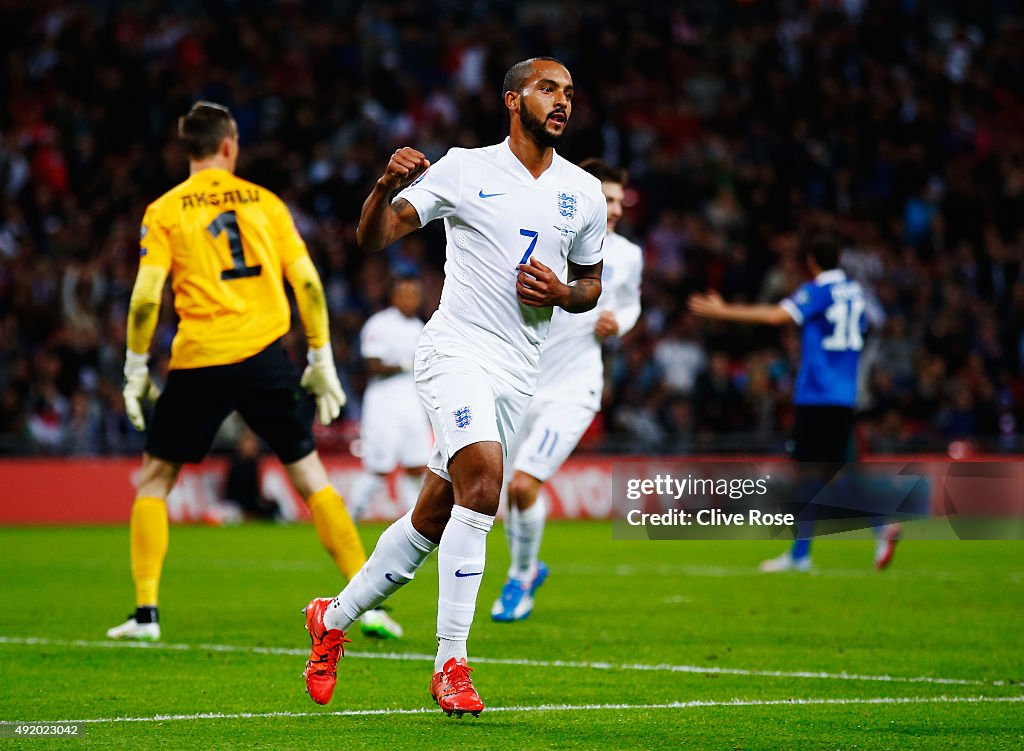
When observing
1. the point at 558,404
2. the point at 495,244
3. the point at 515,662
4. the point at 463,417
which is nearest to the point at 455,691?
the point at 463,417

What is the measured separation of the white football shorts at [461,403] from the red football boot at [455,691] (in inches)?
31.0

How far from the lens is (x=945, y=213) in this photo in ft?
77.7

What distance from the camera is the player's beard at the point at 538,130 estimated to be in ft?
20.7

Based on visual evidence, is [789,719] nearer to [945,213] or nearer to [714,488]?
[714,488]

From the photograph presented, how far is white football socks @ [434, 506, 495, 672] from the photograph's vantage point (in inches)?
234

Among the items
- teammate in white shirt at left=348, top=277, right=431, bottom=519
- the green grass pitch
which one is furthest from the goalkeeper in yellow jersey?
teammate in white shirt at left=348, top=277, right=431, bottom=519

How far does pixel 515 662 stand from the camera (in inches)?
299

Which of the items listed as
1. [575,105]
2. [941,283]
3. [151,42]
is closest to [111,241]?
[151,42]

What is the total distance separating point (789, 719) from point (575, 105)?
66.4 feet

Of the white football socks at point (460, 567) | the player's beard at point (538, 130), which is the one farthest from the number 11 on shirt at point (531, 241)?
the white football socks at point (460, 567)

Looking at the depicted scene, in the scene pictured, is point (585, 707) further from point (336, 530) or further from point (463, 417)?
point (336, 530)

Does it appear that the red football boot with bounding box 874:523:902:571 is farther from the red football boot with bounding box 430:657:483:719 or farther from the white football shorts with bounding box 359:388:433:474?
the red football boot with bounding box 430:657:483:719

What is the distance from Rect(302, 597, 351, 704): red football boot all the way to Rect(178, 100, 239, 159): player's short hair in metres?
3.29

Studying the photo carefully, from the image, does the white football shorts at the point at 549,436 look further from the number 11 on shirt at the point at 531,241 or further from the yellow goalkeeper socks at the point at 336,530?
the number 11 on shirt at the point at 531,241
